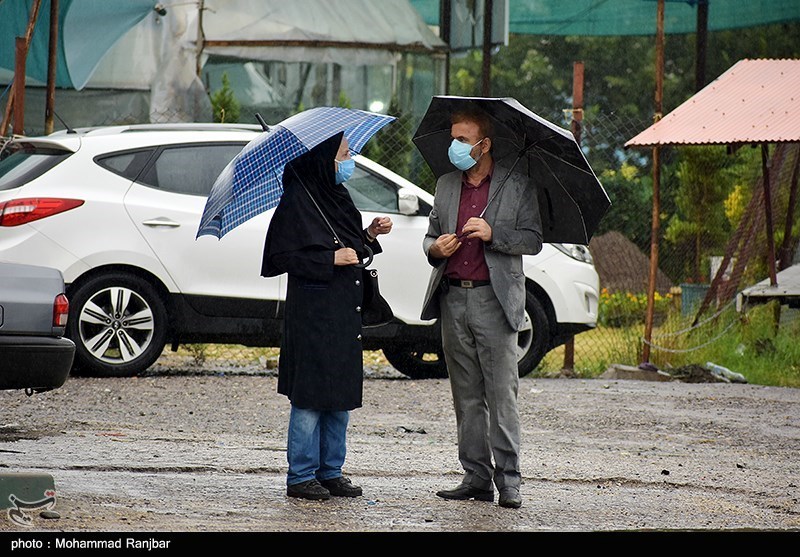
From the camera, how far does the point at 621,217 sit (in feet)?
79.2

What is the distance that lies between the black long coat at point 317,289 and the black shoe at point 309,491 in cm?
35

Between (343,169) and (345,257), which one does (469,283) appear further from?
(343,169)

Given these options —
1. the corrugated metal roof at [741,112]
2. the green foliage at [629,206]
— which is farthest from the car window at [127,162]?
the green foliage at [629,206]

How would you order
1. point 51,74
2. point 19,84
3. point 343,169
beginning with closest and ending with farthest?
point 343,169
point 19,84
point 51,74

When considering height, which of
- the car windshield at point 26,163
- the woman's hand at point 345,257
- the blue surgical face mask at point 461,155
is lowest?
the woman's hand at point 345,257

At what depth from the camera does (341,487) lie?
22.1 feet

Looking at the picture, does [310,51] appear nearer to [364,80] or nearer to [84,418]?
[364,80]

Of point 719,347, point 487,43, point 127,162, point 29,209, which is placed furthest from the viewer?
point 487,43

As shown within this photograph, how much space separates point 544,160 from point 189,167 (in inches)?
204

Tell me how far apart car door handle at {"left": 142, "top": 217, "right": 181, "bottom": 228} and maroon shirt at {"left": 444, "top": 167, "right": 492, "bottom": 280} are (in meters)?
4.81

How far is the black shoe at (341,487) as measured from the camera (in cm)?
672

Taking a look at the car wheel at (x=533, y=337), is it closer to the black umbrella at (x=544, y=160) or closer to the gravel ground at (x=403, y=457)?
the gravel ground at (x=403, y=457)

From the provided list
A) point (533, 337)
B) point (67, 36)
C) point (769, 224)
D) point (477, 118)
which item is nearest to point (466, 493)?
point (477, 118)

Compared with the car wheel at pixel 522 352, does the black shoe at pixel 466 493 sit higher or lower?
lower
